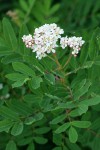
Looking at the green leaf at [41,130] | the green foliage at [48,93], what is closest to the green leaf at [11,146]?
the green foliage at [48,93]

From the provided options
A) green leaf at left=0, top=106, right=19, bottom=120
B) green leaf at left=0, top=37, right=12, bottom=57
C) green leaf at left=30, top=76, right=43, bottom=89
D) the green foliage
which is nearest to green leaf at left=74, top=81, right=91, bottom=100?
the green foliage

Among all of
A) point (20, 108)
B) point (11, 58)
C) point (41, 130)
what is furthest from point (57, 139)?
point (11, 58)

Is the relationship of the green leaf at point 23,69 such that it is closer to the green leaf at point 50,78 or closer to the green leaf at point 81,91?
the green leaf at point 50,78

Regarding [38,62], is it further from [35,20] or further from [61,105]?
[35,20]

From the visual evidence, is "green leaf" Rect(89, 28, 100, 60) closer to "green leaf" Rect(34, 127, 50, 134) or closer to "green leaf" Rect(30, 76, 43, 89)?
"green leaf" Rect(30, 76, 43, 89)

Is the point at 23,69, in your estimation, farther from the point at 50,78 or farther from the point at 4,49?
the point at 4,49

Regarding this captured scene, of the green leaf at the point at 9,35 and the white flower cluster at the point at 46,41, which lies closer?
the white flower cluster at the point at 46,41
